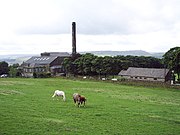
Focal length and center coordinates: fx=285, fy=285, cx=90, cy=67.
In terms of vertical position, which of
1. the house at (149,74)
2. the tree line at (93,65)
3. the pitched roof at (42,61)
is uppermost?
the pitched roof at (42,61)

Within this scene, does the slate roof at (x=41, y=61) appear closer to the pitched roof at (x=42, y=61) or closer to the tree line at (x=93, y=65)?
the pitched roof at (x=42, y=61)

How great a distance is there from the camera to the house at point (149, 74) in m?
87.4

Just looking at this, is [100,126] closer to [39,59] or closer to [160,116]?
[160,116]

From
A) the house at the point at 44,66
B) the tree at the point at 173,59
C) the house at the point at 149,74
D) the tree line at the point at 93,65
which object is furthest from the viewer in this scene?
the house at the point at 44,66

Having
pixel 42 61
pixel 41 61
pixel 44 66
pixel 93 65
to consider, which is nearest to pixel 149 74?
pixel 93 65

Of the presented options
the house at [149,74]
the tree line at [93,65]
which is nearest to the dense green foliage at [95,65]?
the tree line at [93,65]

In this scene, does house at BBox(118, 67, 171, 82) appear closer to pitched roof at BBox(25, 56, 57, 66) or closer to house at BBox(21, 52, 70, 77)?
house at BBox(21, 52, 70, 77)

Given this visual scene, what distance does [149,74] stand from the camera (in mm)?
90125

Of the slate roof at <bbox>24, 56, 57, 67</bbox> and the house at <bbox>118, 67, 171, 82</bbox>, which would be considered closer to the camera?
the house at <bbox>118, 67, 171, 82</bbox>

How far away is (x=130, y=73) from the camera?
311 ft

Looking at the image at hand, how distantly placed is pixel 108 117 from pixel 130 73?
234 feet

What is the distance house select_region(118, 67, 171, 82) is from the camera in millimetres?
87375

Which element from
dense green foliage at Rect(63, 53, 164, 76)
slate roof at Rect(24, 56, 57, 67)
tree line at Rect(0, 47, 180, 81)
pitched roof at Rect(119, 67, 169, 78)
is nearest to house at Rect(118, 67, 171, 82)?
pitched roof at Rect(119, 67, 169, 78)

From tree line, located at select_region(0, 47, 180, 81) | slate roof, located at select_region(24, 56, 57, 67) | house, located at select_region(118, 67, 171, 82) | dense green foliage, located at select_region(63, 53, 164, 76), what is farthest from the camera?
slate roof, located at select_region(24, 56, 57, 67)
